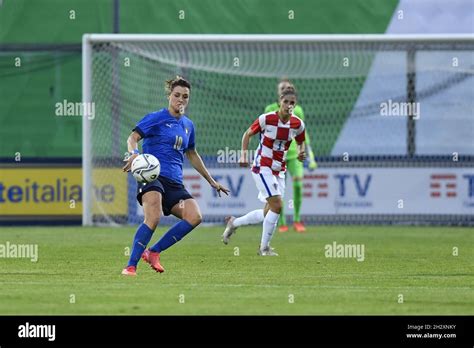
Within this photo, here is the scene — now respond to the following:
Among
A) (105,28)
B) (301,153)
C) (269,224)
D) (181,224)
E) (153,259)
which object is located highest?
(105,28)

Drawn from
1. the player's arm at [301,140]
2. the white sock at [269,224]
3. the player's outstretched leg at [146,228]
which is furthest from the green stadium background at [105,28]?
the player's outstretched leg at [146,228]

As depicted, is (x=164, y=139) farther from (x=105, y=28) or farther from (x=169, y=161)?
(x=105, y=28)

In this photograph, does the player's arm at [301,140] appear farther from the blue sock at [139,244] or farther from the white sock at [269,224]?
the blue sock at [139,244]

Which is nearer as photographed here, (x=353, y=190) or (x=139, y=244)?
(x=139, y=244)

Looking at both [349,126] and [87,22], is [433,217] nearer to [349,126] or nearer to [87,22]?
[349,126]

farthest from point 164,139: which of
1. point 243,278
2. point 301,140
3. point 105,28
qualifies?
point 105,28

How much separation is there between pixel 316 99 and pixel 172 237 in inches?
454

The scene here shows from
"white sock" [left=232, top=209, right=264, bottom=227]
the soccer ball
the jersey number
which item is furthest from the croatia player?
the soccer ball

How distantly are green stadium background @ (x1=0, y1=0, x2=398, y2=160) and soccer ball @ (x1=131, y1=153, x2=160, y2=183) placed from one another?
36.9ft

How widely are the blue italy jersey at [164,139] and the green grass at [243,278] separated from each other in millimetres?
1087

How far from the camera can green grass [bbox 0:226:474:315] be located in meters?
9.62

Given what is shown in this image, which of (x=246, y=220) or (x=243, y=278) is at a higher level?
(x=246, y=220)

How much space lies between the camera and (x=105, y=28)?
2366 cm

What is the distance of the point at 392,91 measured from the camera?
77.0 ft
